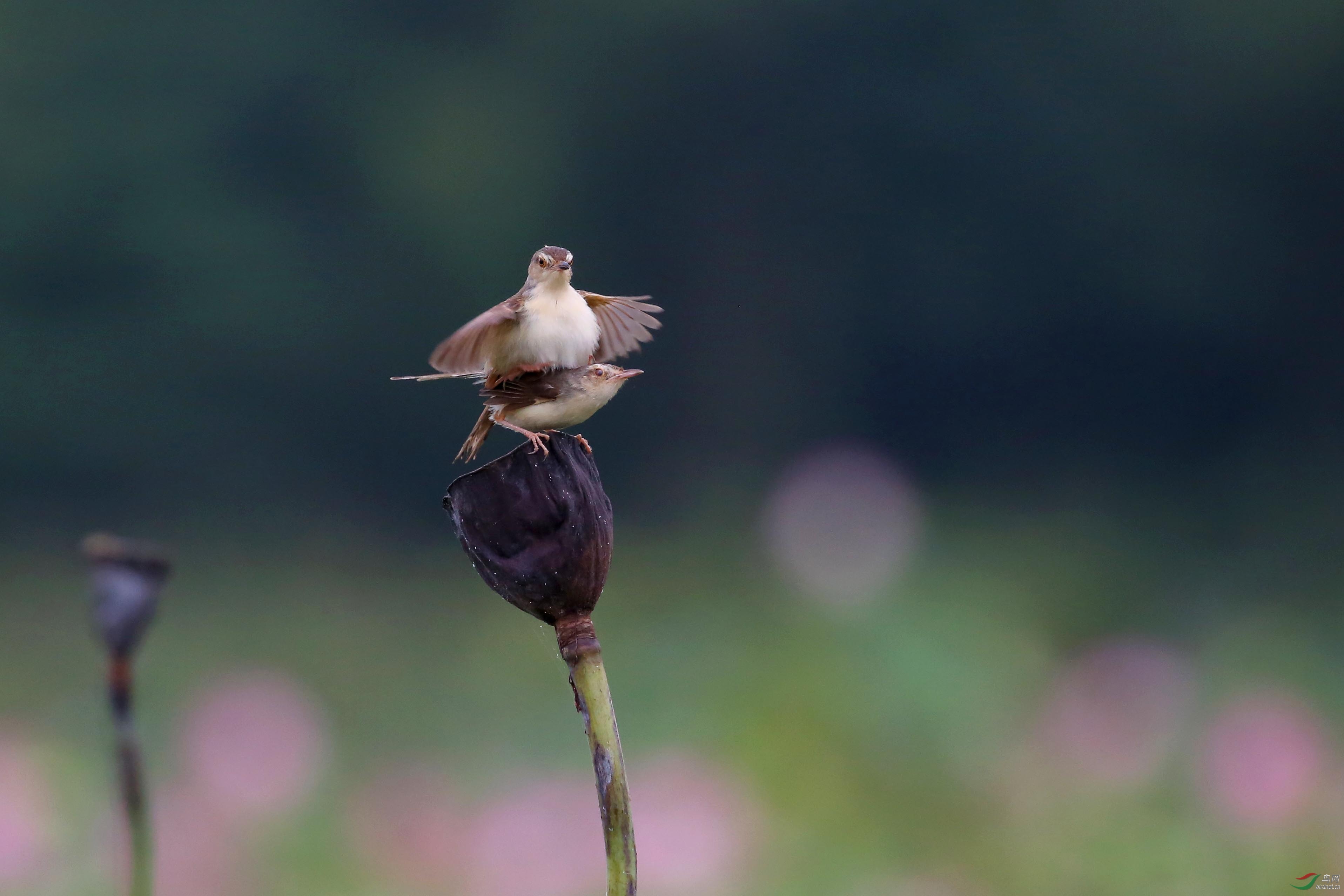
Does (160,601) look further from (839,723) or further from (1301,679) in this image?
(1301,679)

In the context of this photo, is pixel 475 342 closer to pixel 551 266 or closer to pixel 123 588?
pixel 551 266

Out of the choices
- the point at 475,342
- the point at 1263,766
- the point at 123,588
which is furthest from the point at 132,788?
the point at 1263,766

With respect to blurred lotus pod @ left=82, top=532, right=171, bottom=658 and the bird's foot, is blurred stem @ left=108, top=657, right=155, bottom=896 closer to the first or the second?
blurred lotus pod @ left=82, top=532, right=171, bottom=658

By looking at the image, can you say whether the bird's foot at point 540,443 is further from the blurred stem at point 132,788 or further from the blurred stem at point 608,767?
the blurred stem at point 132,788

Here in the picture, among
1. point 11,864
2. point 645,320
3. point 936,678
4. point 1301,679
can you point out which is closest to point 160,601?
point 645,320

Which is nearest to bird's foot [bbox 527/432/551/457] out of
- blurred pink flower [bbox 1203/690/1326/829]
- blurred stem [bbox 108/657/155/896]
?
blurred stem [bbox 108/657/155/896]

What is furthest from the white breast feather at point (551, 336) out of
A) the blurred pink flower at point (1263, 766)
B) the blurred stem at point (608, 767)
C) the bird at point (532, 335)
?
the blurred pink flower at point (1263, 766)
